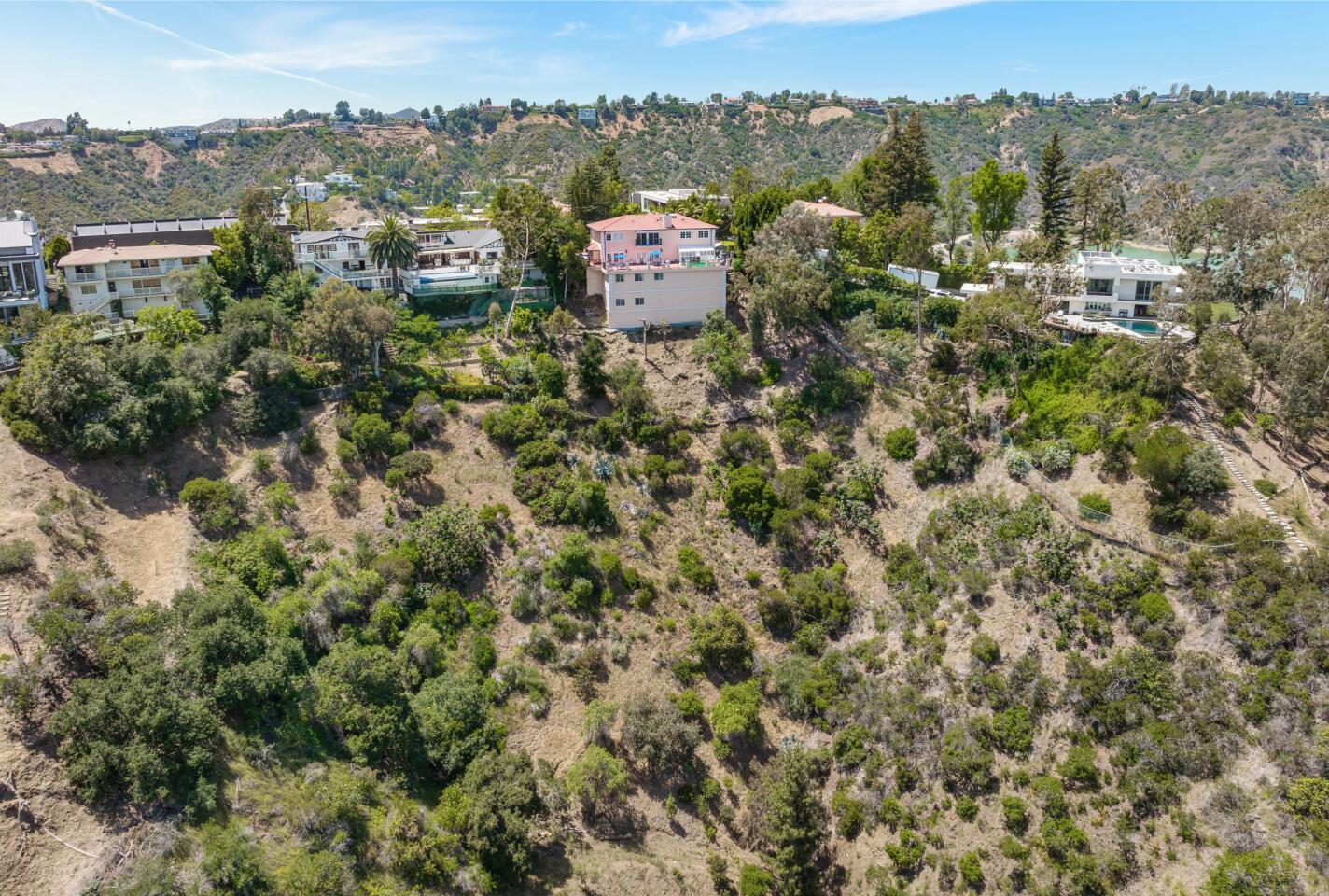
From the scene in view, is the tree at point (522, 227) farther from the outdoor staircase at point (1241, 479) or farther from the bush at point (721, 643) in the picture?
the outdoor staircase at point (1241, 479)

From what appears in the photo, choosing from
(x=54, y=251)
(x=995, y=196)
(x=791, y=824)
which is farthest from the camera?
(x=995, y=196)

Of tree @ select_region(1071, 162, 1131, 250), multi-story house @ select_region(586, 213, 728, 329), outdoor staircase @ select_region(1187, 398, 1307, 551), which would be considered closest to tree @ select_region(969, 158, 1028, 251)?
tree @ select_region(1071, 162, 1131, 250)

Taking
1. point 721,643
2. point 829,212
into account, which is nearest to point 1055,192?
point 829,212

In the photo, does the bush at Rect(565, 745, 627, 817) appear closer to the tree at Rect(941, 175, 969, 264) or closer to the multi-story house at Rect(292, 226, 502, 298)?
the multi-story house at Rect(292, 226, 502, 298)

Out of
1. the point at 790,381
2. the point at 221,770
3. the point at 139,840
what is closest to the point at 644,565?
the point at 790,381

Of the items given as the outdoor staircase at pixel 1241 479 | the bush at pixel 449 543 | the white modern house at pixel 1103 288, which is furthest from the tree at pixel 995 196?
the bush at pixel 449 543

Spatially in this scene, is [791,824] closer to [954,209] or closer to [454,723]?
[454,723]

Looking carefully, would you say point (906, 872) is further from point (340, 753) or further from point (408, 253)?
point (408, 253)
